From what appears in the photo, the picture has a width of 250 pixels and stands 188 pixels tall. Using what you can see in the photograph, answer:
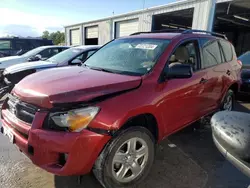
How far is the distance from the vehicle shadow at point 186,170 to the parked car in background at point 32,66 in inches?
120

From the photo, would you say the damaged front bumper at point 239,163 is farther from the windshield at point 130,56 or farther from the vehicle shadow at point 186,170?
the windshield at point 130,56

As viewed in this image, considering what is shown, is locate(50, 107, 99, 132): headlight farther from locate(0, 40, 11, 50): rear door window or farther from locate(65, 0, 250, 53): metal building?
locate(0, 40, 11, 50): rear door window

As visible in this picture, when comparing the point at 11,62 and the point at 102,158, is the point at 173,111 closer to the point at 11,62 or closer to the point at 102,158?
the point at 102,158

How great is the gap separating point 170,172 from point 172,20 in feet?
53.9

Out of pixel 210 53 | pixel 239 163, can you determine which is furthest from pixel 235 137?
pixel 210 53

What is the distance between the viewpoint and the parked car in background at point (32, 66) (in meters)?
5.25

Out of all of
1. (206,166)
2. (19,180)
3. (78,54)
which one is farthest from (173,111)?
(78,54)

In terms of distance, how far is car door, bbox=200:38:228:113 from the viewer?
349 cm

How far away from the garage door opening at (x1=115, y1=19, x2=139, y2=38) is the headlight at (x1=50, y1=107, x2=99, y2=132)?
44.9ft

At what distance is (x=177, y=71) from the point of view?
2.58m

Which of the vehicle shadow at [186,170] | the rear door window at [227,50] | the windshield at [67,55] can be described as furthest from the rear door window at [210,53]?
the windshield at [67,55]

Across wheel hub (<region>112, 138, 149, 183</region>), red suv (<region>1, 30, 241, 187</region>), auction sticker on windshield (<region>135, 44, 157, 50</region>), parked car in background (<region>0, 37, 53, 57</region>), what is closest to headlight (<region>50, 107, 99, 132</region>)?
red suv (<region>1, 30, 241, 187</region>)

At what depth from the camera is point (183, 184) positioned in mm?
2494

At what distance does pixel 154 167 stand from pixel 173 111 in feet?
2.67
